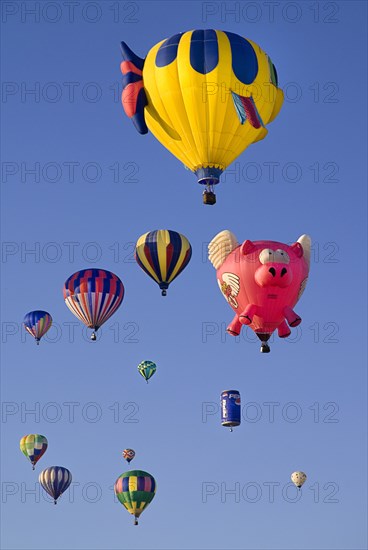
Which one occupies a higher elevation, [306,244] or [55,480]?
[306,244]

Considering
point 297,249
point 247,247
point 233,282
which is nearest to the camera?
point 247,247

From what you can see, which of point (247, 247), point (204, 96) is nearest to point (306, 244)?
point (247, 247)

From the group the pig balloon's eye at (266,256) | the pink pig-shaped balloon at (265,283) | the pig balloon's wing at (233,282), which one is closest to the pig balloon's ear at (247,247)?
the pink pig-shaped balloon at (265,283)

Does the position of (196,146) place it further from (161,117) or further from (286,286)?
(286,286)

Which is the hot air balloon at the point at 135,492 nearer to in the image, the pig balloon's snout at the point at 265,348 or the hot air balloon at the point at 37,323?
the hot air balloon at the point at 37,323

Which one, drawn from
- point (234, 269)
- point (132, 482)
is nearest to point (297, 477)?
point (132, 482)

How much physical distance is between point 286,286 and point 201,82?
5.14 meters

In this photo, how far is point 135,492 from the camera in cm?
4791

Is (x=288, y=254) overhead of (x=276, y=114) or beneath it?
beneath

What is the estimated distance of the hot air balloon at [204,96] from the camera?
3550cm

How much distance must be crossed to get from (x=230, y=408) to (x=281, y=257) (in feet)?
29.1

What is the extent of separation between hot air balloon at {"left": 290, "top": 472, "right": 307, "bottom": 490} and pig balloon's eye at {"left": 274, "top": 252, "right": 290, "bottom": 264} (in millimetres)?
17527

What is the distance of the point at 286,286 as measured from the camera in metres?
34.6

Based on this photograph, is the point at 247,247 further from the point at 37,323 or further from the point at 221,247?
the point at 37,323
